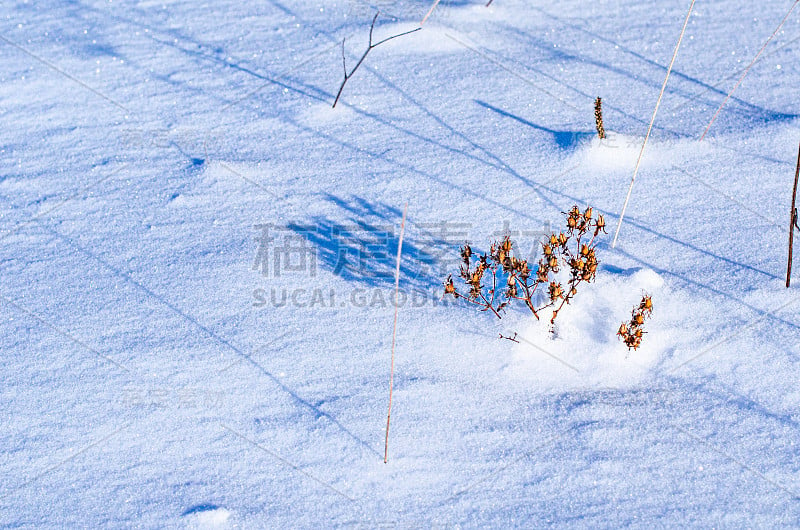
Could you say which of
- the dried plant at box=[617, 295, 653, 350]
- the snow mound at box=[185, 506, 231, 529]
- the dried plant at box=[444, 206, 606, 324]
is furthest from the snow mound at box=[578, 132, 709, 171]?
the snow mound at box=[185, 506, 231, 529]

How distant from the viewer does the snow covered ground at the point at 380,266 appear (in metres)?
2.51

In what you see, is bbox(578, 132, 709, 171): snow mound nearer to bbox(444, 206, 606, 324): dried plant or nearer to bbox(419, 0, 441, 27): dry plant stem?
bbox(444, 206, 606, 324): dried plant

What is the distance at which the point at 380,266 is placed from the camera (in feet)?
10.7

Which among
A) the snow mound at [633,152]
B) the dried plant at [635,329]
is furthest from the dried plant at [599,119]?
the dried plant at [635,329]

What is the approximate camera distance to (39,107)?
4207 millimetres

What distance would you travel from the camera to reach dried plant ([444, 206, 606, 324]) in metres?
2.89

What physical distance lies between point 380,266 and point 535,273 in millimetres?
710

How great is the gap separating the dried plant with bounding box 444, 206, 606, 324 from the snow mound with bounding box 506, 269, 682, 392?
0.09m

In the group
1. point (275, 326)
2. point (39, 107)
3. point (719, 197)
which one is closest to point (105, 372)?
point (275, 326)

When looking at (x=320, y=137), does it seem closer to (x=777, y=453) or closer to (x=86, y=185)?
(x=86, y=185)

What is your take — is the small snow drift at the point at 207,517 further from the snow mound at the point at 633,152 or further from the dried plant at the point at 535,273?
the snow mound at the point at 633,152

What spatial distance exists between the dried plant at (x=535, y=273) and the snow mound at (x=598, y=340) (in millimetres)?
86

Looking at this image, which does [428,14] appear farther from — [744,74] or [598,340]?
[598,340]

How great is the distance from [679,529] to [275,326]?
1736mm
